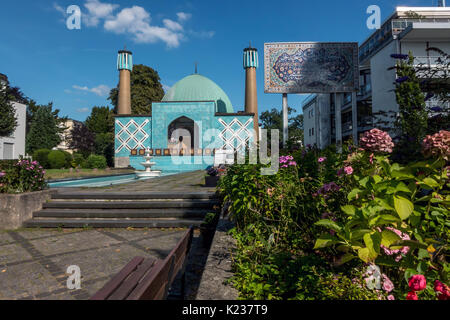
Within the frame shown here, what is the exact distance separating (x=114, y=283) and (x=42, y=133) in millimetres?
38781

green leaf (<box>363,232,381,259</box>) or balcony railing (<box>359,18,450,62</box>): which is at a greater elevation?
balcony railing (<box>359,18,450,62</box>)

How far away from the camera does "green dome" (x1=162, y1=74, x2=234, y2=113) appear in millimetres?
30797

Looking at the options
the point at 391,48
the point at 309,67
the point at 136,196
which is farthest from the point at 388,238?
the point at 391,48

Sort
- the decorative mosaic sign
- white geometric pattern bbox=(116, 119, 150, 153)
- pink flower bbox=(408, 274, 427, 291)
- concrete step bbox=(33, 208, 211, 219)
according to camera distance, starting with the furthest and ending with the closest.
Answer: white geometric pattern bbox=(116, 119, 150, 153)
the decorative mosaic sign
concrete step bbox=(33, 208, 211, 219)
pink flower bbox=(408, 274, 427, 291)

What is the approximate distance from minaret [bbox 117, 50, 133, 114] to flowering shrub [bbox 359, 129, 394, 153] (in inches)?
1089

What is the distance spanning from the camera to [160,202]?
6332 millimetres

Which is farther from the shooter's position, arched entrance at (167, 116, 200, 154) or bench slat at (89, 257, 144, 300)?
arched entrance at (167, 116, 200, 154)

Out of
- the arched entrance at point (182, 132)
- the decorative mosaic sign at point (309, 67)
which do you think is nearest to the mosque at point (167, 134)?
the arched entrance at point (182, 132)

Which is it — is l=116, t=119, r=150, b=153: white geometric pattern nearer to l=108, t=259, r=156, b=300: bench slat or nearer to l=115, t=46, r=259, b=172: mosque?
l=115, t=46, r=259, b=172: mosque

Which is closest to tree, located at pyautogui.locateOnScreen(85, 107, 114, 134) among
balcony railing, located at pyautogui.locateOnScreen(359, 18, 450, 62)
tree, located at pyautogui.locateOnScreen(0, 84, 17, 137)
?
tree, located at pyautogui.locateOnScreen(0, 84, 17, 137)

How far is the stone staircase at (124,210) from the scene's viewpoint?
569 cm

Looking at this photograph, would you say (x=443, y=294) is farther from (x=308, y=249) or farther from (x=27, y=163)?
(x=27, y=163)

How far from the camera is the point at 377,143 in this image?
2.08 meters

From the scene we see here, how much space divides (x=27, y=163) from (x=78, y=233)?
88.8 inches
